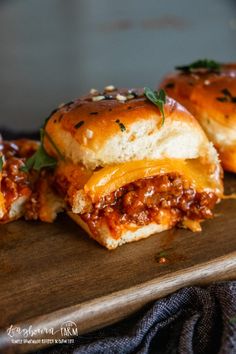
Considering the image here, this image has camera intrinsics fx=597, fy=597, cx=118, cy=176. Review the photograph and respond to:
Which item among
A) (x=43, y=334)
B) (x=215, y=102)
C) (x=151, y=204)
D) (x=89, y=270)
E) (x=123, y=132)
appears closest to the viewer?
(x=43, y=334)

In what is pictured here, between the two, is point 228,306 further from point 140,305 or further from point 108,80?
point 108,80

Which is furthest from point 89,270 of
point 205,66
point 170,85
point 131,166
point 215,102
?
point 205,66

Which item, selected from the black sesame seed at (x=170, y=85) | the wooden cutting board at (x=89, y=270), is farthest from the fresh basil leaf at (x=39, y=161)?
the black sesame seed at (x=170, y=85)

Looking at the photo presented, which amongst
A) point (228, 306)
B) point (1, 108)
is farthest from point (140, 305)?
point (1, 108)

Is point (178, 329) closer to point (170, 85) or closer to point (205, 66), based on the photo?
point (170, 85)

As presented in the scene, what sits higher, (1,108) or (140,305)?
(140,305)
